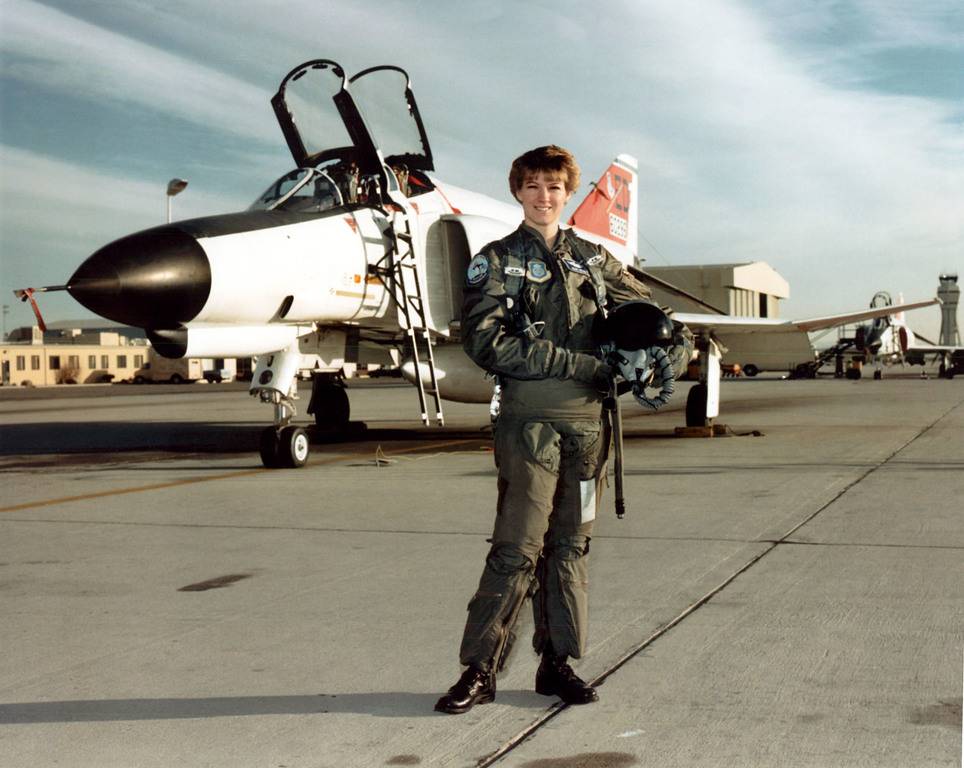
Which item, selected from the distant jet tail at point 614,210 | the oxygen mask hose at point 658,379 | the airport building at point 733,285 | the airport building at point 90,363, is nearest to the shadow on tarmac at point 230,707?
the oxygen mask hose at point 658,379

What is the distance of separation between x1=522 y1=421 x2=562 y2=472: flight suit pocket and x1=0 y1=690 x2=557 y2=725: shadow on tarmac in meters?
0.78

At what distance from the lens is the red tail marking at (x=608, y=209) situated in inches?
692

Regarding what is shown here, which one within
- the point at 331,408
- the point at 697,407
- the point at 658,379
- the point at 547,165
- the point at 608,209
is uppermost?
the point at 608,209

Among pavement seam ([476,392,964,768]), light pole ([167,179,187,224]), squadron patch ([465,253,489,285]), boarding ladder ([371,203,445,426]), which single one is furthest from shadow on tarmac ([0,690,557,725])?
boarding ladder ([371,203,445,426])

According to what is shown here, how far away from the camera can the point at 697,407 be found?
14.4 meters

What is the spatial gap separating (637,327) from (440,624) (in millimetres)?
1650

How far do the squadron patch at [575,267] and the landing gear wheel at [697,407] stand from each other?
11155mm

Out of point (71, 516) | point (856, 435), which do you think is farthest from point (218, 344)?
point (856, 435)

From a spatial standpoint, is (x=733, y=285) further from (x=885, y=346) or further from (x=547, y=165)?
(x=547, y=165)

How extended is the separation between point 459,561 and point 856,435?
9637 mm

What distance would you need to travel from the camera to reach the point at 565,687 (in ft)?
10.7

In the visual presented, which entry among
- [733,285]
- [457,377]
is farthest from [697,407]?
[733,285]

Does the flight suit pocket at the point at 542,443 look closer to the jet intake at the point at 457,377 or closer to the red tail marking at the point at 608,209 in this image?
the jet intake at the point at 457,377

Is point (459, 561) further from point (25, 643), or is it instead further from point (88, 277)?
point (88, 277)
